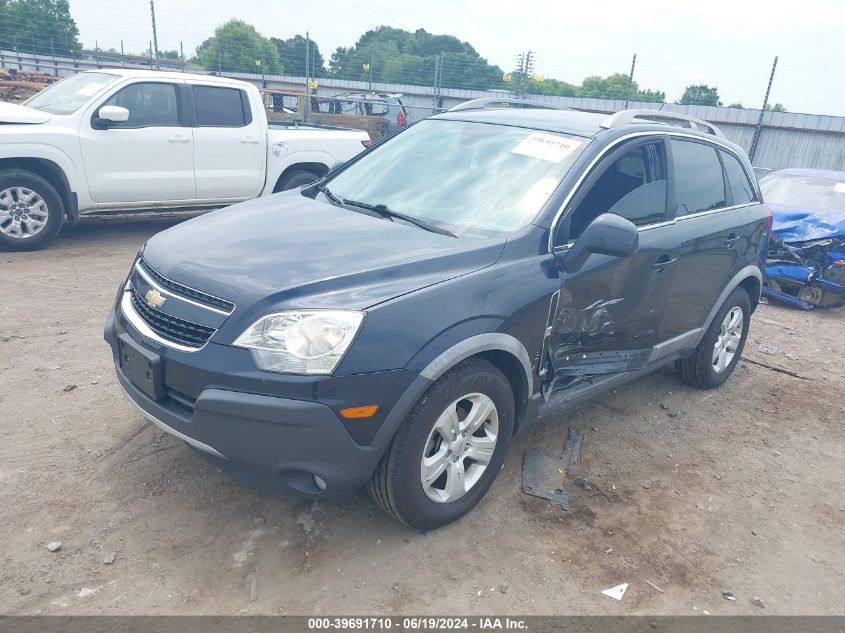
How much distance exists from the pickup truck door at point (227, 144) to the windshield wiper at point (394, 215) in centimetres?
474

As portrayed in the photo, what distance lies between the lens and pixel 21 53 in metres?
19.9

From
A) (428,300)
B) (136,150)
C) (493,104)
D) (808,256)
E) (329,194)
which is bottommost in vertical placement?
(808,256)

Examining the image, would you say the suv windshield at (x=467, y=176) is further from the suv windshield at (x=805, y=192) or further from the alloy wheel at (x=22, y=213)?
the suv windshield at (x=805, y=192)

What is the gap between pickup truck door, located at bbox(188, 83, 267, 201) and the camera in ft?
25.6

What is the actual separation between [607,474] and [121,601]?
2520 millimetres

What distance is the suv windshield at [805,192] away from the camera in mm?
8211

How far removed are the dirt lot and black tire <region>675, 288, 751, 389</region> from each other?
1.44 ft

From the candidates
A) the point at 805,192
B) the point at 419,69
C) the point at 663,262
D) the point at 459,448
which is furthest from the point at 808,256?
A: the point at 419,69

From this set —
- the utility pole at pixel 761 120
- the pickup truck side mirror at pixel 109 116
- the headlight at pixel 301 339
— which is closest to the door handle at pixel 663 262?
the headlight at pixel 301 339

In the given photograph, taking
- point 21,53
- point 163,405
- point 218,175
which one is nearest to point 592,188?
point 163,405

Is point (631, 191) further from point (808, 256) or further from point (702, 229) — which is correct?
point (808, 256)

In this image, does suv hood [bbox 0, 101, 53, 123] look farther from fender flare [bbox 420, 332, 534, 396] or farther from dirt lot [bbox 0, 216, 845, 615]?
fender flare [bbox 420, 332, 534, 396]

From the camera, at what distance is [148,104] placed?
7418 millimetres

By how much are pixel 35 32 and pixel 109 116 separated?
16.9 metres
